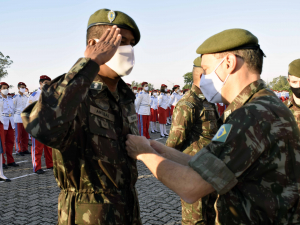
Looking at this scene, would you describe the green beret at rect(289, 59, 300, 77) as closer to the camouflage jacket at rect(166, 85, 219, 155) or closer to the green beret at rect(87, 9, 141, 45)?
the camouflage jacket at rect(166, 85, 219, 155)

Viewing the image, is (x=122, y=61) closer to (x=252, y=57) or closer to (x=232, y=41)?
(x=232, y=41)

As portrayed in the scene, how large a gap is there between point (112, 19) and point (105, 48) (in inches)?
17.2

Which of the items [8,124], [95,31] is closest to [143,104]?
[8,124]

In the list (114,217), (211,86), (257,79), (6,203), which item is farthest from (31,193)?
(257,79)

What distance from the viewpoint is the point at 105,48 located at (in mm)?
1588

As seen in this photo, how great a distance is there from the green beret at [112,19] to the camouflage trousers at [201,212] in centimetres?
210

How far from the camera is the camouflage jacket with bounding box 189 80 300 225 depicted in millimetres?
1384

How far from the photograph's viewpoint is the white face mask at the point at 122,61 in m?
1.95

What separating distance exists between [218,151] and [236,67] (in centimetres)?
64

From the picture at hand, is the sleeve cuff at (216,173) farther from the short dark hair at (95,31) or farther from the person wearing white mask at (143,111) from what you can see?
the person wearing white mask at (143,111)

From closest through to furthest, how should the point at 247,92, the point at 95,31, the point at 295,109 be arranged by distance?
1. the point at 247,92
2. the point at 95,31
3. the point at 295,109

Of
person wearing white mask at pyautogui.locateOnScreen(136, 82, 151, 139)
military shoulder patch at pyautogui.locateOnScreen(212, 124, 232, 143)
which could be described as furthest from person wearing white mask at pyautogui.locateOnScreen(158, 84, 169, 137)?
military shoulder patch at pyautogui.locateOnScreen(212, 124, 232, 143)

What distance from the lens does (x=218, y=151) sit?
1.42 meters

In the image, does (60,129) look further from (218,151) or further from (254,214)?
(254,214)
